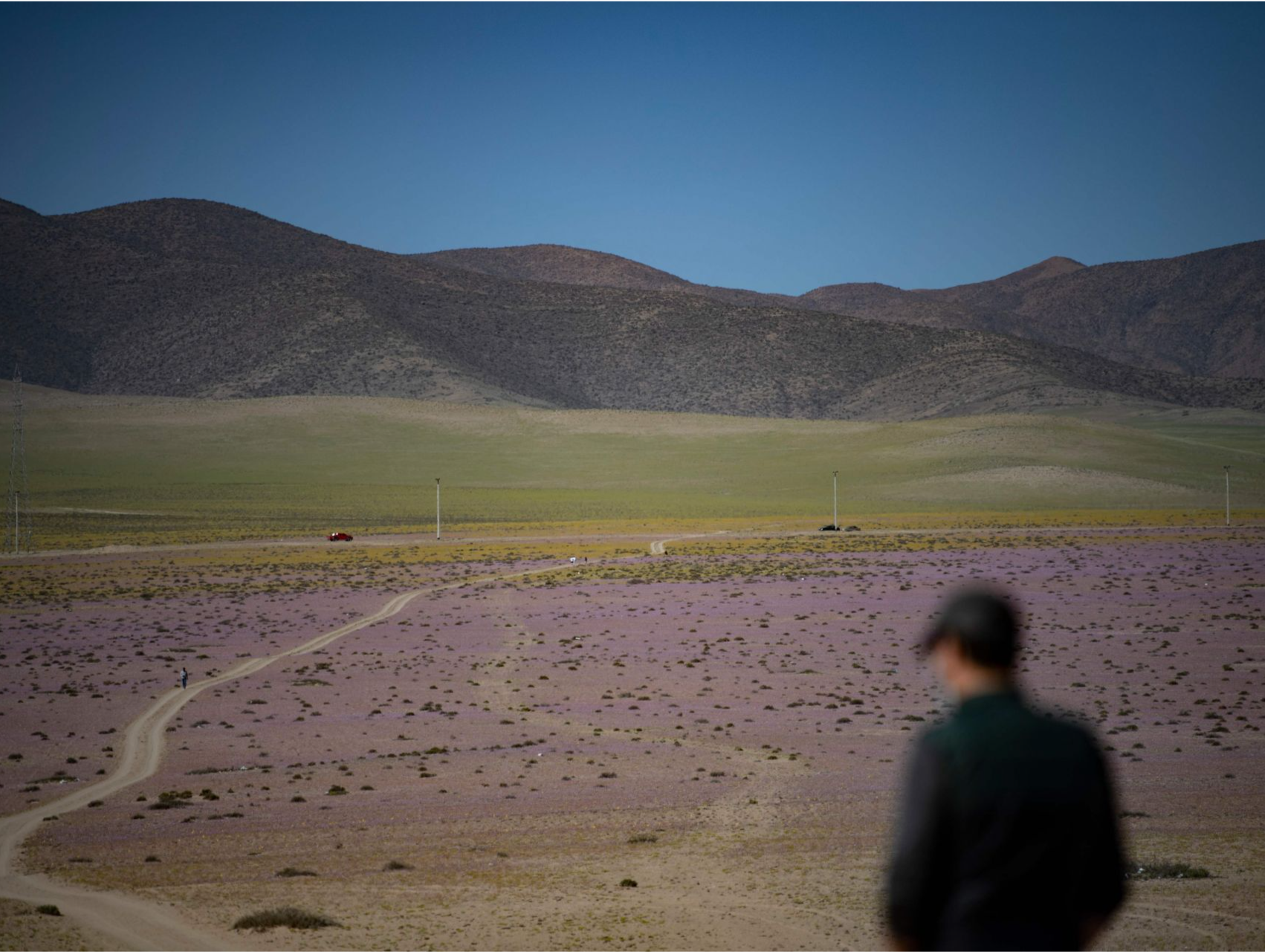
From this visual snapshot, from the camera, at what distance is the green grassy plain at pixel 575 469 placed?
77.8 m

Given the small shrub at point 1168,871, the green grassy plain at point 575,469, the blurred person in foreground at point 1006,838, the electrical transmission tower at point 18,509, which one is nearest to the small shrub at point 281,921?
the small shrub at point 1168,871

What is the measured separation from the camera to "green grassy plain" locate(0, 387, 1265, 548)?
77812 mm

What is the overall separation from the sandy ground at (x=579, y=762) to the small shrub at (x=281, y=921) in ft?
0.59

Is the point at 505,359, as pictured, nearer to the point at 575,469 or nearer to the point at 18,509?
the point at 575,469

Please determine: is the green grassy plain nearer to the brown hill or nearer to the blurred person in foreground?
the brown hill

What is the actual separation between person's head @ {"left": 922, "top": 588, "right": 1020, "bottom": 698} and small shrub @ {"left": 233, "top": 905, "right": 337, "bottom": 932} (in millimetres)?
7712

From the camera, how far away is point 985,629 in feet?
11.1

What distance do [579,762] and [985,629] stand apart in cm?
1366

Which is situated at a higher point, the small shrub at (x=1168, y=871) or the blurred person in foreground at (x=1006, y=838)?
the blurred person in foreground at (x=1006, y=838)

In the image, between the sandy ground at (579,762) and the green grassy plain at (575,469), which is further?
the green grassy plain at (575,469)

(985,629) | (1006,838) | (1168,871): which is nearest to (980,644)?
(985,629)

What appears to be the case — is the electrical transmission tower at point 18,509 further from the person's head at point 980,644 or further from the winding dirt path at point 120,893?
the person's head at point 980,644

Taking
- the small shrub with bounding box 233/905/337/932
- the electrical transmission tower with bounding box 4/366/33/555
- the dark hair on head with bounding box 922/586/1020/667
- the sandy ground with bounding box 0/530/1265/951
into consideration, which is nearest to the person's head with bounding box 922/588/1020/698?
the dark hair on head with bounding box 922/586/1020/667

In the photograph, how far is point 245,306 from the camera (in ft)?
627
